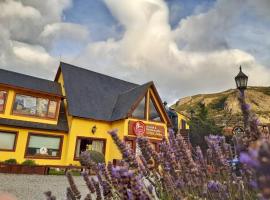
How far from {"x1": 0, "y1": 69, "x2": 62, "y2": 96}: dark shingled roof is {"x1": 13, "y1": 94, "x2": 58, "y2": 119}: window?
65 centimetres

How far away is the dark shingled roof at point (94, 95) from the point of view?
16703 mm

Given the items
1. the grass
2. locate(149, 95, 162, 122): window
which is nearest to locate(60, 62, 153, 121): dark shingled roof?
locate(149, 95, 162, 122): window

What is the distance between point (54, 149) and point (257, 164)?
15964mm

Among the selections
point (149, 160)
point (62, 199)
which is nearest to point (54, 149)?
point (62, 199)

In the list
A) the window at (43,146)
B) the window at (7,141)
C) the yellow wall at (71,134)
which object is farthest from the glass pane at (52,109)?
the window at (7,141)

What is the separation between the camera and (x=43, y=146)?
14844 mm

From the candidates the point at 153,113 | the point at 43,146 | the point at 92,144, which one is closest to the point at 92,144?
the point at 92,144

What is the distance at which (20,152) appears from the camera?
14.0 m

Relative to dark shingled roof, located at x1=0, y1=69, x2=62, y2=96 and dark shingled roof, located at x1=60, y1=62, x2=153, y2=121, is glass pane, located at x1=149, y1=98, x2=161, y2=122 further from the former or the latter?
dark shingled roof, located at x1=0, y1=69, x2=62, y2=96

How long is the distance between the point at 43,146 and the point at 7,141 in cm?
208

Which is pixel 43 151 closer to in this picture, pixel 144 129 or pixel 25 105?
pixel 25 105

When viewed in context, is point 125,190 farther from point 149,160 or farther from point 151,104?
point 151,104

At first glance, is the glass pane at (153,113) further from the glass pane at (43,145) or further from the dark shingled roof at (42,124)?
the glass pane at (43,145)

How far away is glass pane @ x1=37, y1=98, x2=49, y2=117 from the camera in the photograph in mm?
15417
